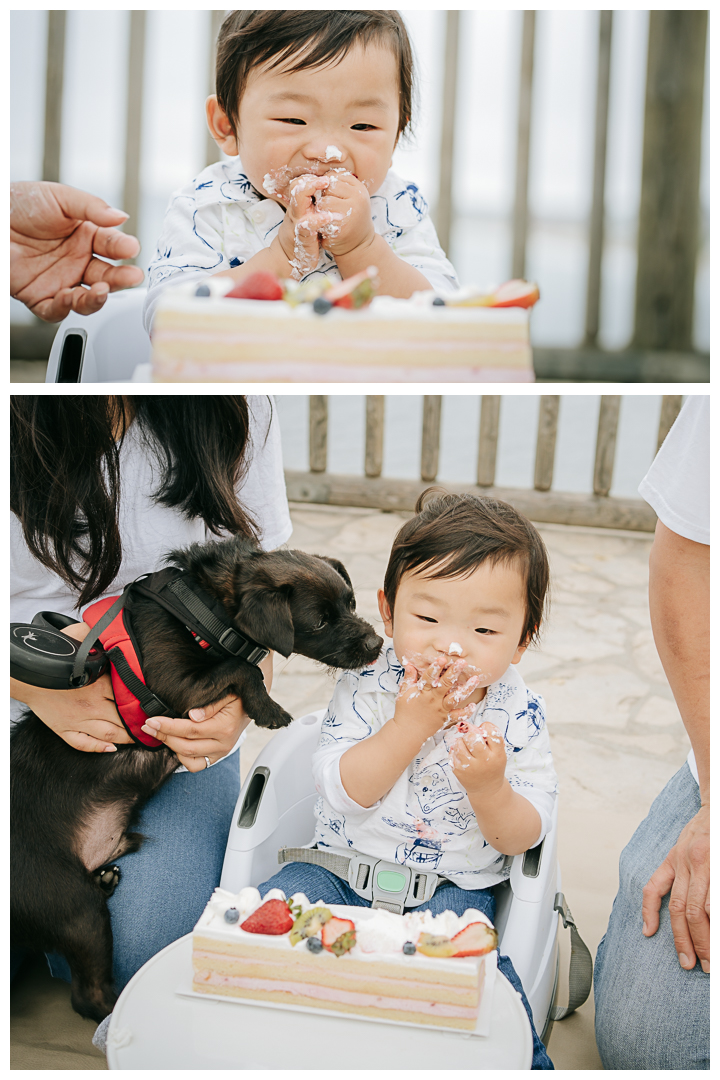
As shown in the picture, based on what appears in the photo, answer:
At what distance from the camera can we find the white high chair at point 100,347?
1733mm

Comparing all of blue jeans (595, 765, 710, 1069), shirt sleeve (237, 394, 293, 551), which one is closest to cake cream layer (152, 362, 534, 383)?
shirt sleeve (237, 394, 293, 551)

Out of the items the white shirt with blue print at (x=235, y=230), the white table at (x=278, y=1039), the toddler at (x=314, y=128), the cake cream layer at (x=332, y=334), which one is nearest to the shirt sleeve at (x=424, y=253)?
the white shirt with blue print at (x=235, y=230)

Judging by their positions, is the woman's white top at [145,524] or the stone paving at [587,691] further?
the stone paving at [587,691]

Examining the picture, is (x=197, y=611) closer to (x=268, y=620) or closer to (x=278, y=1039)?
(x=268, y=620)

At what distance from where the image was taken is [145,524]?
1628mm

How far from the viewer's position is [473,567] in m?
1.32

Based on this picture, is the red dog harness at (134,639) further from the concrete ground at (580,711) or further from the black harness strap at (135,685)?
the concrete ground at (580,711)

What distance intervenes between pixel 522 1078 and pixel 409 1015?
0.54 feet

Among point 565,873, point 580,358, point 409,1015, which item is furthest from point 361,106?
point 580,358

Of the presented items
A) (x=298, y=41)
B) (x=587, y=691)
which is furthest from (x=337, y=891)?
(x=587, y=691)

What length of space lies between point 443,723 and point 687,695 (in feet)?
1.36

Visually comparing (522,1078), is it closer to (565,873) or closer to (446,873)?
(446,873)

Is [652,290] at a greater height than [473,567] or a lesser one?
greater

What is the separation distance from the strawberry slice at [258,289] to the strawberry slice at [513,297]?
0.23m
